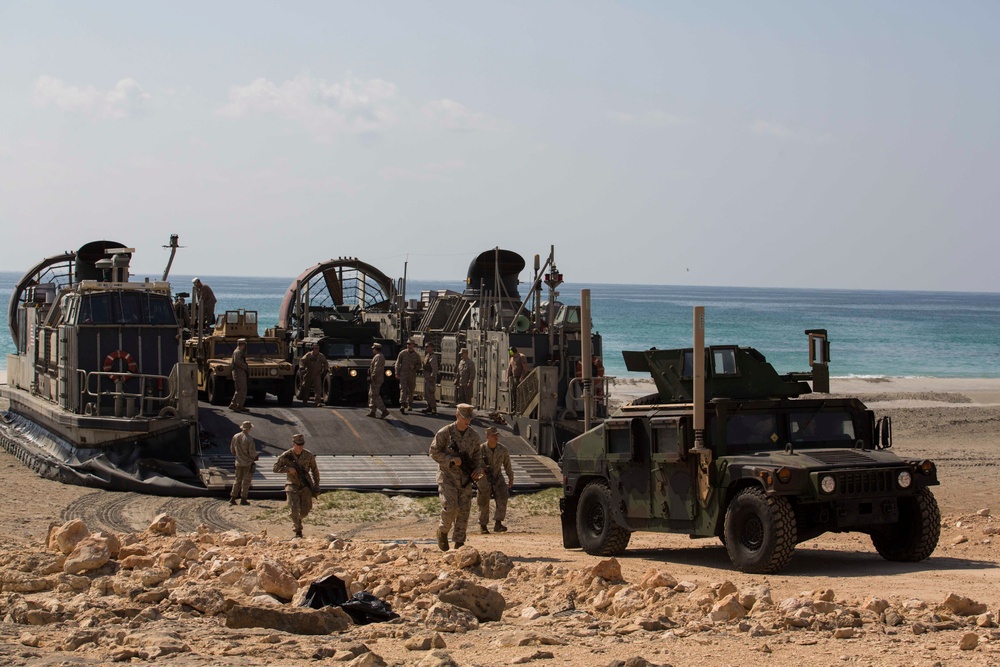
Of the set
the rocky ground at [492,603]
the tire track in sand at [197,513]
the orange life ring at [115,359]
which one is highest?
the orange life ring at [115,359]

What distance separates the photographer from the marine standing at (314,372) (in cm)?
2686

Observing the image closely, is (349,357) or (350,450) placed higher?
(349,357)

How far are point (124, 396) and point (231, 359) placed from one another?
285 inches

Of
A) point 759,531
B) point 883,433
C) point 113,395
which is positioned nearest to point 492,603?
point 759,531

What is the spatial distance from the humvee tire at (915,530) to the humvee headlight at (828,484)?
95 centimetres

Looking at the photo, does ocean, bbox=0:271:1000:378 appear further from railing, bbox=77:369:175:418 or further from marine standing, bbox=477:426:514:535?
marine standing, bbox=477:426:514:535

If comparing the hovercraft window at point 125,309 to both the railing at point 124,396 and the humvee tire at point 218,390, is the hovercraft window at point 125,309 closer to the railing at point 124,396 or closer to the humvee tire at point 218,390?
the railing at point 124,396

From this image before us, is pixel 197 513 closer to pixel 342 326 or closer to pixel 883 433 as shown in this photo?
pixel 883 433

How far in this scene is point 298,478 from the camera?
14727mm

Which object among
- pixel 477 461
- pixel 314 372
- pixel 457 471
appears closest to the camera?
pixel 457 471

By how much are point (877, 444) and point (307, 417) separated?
13.7m

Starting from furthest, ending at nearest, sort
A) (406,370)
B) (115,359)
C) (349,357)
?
1. (349,357)
2. (406,370)
3. (115,359)

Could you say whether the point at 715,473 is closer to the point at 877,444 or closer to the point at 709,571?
the point at 709,571

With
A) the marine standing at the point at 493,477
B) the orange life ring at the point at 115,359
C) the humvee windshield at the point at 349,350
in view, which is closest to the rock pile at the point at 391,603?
the marine standing at the point at 493,477
